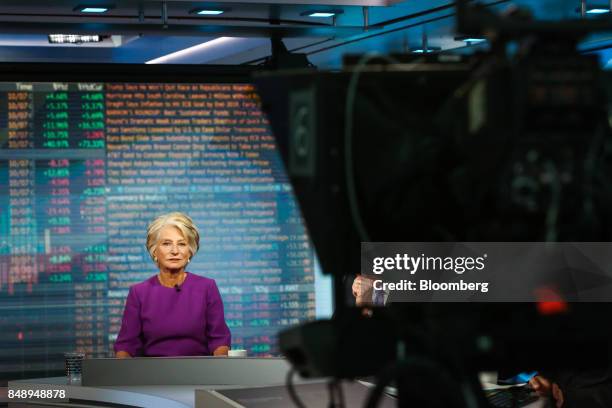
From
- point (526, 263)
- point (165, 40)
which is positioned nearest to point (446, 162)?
point (526, 263)

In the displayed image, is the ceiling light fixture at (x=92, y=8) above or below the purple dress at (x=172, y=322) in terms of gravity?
above

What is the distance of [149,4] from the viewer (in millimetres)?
4988

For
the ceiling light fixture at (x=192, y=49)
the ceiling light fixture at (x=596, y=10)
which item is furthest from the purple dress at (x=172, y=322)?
the ceiling light fixture at (x=192, y=49)

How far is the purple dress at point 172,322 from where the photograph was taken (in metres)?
4.48

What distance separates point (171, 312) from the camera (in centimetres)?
451

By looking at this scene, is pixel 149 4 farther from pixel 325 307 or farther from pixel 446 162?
pixel 446 162

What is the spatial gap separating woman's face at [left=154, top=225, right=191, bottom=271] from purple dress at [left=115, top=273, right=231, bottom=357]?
5.6 inches

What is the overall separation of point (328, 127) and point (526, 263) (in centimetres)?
46

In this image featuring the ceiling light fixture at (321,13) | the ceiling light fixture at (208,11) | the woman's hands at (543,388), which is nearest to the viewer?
the woman's hands at (543,388)

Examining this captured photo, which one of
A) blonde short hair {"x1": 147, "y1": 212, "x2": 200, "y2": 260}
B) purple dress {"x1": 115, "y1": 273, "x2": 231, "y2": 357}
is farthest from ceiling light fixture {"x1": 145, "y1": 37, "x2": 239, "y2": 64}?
purple dress {"x1": 115, "y1": 273, "x2": 231, "y2": 357}

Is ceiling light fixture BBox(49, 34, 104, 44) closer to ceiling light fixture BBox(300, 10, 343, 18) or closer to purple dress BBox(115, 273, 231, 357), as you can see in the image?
ceiling light fixture BBox(300, 10, 343, 18)

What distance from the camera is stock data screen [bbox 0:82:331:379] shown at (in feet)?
18.7

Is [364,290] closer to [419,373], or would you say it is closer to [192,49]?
[419,373]

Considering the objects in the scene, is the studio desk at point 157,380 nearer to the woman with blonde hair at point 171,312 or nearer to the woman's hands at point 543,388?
the woman with blonde hair at point 171,312
